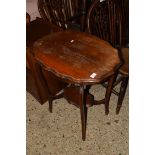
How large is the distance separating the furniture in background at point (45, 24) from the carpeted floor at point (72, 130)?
0.58 feet

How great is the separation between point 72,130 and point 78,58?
0.74 meters

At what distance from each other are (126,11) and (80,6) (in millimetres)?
562

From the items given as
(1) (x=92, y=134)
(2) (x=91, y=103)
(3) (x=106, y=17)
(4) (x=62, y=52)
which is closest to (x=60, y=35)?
(4) (x=62, y=52)

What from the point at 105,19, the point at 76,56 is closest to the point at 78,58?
the point at 76,56

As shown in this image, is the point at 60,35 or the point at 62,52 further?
the point at 60,35

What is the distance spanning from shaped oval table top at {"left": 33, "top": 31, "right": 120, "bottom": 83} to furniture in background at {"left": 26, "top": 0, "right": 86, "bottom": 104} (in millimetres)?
268

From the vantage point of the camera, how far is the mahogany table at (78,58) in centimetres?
207

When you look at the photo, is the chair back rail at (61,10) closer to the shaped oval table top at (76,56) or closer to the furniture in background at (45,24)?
the furniture in background at (45,24)

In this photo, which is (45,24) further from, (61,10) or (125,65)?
(125,65)

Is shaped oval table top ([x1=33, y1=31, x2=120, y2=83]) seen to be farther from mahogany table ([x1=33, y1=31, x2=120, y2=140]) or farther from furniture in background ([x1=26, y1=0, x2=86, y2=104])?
furniture in background ([x1=26, y1=0, x2=86, y2=104])

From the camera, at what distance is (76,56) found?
2227mm

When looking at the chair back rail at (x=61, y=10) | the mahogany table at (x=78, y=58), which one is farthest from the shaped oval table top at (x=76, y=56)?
the chair back rail at (x=61, y=10)

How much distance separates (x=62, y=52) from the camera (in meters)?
2.27
